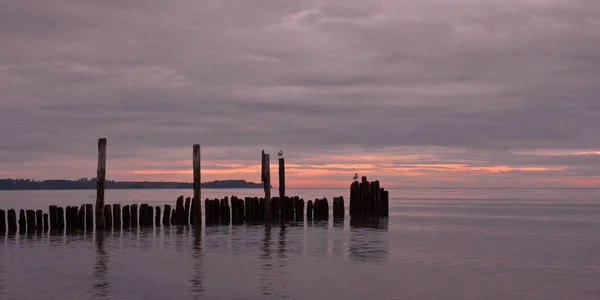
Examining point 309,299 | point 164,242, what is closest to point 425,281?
point 309,299

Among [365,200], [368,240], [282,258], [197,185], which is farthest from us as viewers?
[365,200]

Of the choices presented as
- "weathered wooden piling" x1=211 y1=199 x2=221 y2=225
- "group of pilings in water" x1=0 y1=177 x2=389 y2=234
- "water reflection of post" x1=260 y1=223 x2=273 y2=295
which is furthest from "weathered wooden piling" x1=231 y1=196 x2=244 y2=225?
"water reflection of post" x1=260 y1=223 x2=273 y2=295

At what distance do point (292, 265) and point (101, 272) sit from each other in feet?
16.1

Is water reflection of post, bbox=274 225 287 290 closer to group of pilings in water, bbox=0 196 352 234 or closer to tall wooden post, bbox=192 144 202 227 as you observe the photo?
tall wooden post, bbox=192 144 202 227

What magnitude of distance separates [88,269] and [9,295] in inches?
155

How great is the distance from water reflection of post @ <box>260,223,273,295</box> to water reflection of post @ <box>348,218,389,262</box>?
258 cm

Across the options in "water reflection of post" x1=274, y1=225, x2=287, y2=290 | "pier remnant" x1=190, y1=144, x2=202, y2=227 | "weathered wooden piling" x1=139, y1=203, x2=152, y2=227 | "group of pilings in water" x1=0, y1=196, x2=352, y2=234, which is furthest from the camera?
"pier remnant" x1=190, y1=144, x2=202, y2=227

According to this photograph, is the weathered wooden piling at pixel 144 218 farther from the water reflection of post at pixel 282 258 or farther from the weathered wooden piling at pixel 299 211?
the weathered wooden piling at pixel 299 211

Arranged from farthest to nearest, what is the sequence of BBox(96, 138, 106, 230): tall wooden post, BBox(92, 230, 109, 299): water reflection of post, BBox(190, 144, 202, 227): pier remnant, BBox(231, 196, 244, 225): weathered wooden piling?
BBox(231, 196, 244, 225): weathered wooden piling
BBox(190, 144, 202, 227): pier remnant
BBox(96, 138, 106, 230): tall wooden post
BBox(92, 230, 109, 299): water reflection of post

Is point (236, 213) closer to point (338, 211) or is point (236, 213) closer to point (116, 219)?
point (116, 219)

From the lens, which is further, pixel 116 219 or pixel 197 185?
pixel 197 185

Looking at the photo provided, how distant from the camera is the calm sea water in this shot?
15.5 meters

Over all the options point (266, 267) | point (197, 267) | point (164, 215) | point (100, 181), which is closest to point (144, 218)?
point (164, 215)

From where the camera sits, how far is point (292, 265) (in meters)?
19.9
